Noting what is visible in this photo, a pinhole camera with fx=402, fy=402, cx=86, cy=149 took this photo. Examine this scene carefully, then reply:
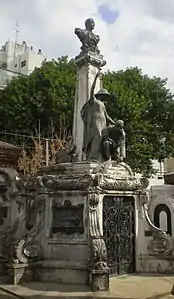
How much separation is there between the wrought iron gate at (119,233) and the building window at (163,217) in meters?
1.75

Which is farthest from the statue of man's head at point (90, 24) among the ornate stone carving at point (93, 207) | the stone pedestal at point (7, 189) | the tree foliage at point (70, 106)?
the tree foliage at point (70, 106)

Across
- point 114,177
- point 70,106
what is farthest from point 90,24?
point 70,106

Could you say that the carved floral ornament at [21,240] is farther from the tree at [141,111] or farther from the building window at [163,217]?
the tree at [141,111]

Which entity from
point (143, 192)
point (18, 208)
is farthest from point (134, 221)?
point (18, 208)

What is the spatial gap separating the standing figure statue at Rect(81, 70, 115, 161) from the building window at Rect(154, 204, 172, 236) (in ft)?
9.13

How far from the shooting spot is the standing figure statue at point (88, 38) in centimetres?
1027

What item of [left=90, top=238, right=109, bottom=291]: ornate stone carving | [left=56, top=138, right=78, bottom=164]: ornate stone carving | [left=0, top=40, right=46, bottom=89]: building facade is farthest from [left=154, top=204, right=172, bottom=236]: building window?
[left=0, top=40, right=46, bottom=89]: building facade

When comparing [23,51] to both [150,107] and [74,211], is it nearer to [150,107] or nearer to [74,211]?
[150,107]

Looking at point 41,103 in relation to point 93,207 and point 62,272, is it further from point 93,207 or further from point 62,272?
point 62,272

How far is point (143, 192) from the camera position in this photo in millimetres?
9750

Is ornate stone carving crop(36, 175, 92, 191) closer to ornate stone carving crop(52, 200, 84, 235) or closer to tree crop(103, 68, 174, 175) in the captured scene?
ornate stone carving crop(52, 200, 84, 235)

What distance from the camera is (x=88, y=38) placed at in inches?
404

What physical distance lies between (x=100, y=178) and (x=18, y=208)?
260 cm

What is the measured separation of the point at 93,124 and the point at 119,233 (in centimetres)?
260
